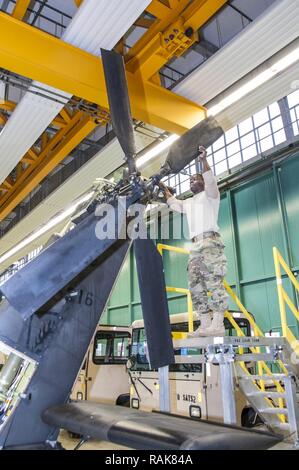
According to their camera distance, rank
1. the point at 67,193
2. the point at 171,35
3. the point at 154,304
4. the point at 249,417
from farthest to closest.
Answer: the point at 67,193 → the point at 249,417 → the point at 171,35 → the point at 154,304

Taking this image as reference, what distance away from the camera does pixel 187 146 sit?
2.97 m

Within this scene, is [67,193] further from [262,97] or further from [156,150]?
[262,97]

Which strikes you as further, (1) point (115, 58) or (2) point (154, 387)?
(2) point (154, 387)

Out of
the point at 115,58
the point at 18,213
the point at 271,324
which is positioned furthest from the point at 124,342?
the point at 18,213

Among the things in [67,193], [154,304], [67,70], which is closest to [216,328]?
[154,304]

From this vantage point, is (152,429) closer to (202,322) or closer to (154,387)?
(202,322)

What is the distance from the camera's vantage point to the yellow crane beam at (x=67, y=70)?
4664 mm

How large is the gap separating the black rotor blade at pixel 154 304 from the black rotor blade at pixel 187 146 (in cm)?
64

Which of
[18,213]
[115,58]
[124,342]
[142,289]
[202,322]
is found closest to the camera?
[142,289]

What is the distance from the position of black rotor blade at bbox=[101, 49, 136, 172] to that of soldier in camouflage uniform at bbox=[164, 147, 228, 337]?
920mm

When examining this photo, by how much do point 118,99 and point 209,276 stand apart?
1867 millimetres

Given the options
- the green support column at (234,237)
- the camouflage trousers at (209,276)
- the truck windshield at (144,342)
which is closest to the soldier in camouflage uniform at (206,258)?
the camouflage trousers at (209,276)

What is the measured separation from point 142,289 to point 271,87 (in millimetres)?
4377

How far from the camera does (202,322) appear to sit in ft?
12.3
